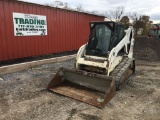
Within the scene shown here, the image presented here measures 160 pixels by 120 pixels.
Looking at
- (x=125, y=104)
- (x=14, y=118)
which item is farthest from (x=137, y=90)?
(x=14, y=118)

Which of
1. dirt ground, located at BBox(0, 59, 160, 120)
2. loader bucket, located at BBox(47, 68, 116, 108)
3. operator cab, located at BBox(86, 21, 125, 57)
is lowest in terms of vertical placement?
dirt ground, located at BBox(0, 59, 160, 120)

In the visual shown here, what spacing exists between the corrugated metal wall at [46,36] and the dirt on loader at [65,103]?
81.4 inches

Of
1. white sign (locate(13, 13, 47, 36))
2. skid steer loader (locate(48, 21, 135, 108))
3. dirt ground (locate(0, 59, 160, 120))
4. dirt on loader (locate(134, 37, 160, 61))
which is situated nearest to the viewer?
dirt ground (locate(0, 59, 160, 120))

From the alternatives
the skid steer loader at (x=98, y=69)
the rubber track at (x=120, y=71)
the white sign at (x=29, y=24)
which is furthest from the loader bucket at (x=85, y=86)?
the white sign at (x=29, y=24)

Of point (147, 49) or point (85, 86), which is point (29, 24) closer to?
point (85, 86)

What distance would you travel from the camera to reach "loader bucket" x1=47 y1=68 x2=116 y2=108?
4719 mm

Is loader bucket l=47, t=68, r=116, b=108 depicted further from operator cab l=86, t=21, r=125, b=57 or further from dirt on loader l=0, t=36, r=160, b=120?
operator cab l=86, t=21, r=125, b=57

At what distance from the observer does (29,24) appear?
8750mm

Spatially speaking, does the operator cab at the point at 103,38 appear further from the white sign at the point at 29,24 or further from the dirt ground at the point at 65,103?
the white sign at the point at 29,24

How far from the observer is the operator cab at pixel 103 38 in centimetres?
580

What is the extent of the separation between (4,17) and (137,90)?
5.99 meters

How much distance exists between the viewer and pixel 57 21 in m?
10.3

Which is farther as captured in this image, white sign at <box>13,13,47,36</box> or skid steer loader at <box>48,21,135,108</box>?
white sign at <box>13,13,47,36</box>

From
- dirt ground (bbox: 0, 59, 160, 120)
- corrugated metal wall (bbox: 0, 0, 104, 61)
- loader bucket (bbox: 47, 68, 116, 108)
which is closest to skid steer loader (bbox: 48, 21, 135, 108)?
loader bucket (bbox: 47, 68, 116, 108)
